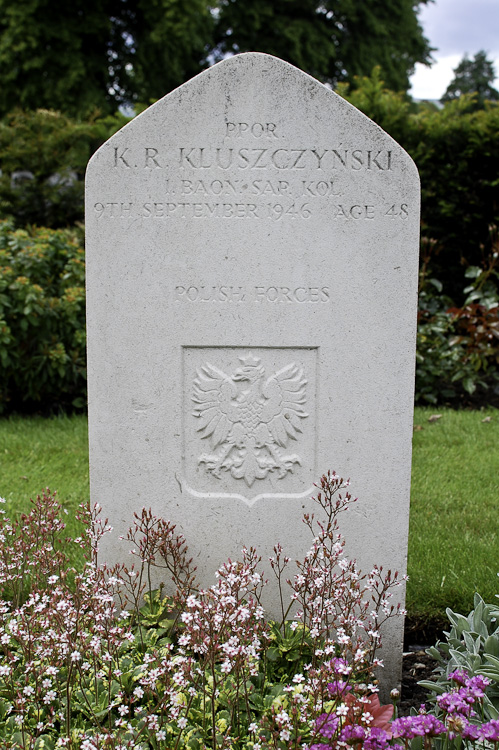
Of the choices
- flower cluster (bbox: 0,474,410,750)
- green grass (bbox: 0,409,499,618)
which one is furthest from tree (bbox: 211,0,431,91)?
flower cluster (bbox: 0,474,410,750)

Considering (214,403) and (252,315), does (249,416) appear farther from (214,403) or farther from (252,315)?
(252,315)

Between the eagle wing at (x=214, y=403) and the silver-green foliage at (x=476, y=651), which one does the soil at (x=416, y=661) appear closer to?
the silver-green foliage at (x=476, y=651)

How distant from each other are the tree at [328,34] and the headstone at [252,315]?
16.5 meters

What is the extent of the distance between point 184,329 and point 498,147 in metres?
5.37

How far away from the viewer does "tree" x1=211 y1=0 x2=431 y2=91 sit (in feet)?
57.9

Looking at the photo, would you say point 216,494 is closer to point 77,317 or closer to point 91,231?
point 91,231

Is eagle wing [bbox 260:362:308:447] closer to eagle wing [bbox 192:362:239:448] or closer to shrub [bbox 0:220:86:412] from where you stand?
eagle wing [bbox 192:362:239:448]

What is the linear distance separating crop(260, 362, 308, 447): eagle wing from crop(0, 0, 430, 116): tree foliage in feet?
41.8

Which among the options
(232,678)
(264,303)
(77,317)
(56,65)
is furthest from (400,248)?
(56,65)

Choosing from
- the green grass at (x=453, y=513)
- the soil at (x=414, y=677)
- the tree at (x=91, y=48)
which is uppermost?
the tree at (x=91, y=48)

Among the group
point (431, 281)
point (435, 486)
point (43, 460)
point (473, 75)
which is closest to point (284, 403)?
point (435, 486)

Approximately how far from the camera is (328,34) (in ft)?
60.5

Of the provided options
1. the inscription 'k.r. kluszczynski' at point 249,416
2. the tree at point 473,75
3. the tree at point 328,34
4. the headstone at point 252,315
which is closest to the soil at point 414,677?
the headstone at point 252,315

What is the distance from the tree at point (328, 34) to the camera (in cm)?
1766
